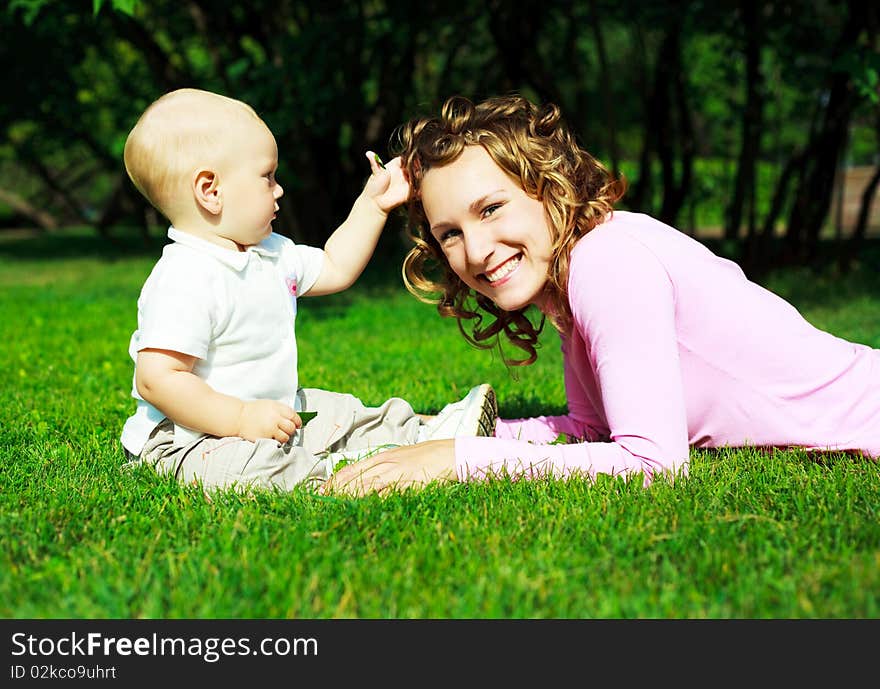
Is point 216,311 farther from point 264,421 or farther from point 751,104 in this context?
point 751,104

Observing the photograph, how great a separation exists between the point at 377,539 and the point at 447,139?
1316 millimetres

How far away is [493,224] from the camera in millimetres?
2945

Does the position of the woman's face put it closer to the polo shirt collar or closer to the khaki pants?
the polo shirt collar

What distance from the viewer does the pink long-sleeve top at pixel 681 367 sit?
2.72 metres

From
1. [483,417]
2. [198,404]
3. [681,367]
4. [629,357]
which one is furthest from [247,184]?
[681,367]

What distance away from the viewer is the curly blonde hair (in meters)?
2.94

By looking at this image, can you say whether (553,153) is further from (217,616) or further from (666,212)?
(666,212)

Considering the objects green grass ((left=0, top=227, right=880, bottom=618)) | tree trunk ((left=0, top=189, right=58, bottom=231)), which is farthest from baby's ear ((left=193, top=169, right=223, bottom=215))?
tree trunk ((left=0, top=189, right=58, bottom=231))

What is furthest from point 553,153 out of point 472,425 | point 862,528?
point 862,528

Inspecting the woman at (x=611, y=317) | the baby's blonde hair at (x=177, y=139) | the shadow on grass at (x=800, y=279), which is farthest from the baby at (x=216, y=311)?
the shadow on grass at (x=800, y=279)

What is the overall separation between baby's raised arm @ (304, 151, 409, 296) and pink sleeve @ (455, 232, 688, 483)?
30.7 inches

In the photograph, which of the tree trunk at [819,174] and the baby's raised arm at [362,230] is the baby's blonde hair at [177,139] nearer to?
the baby's raised arm at [362,230]

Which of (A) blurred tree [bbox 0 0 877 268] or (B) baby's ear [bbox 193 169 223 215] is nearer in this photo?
(B) baby's ear [bbox 193 169 223 215]

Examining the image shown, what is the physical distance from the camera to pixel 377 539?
2414 millimetres
